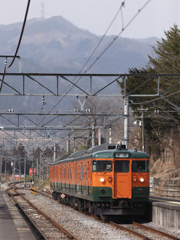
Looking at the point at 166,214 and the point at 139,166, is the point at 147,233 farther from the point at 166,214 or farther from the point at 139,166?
the point at 139,166

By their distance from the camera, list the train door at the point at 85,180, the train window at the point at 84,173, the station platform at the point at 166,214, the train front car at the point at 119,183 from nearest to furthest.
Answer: the station platform at the point at 166,214
the train front car at the point at 119,183
the train door at the point at 85,180
the train window at the point at 84,173

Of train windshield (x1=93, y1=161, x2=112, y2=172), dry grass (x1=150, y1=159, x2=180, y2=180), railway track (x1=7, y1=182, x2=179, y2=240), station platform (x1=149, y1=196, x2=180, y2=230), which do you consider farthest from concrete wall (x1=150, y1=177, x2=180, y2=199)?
railway track (x1=7, y1=182, x2=179, y2=240)

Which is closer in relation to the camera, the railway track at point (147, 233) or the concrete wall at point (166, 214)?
the railway track at point (147, 233)

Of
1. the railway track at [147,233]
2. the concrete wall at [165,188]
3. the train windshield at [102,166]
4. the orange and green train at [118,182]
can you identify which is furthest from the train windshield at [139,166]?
the concrete wall at [165,188]

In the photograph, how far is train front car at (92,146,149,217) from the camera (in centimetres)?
1662

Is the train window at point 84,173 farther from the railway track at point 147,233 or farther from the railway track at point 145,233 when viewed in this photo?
the railway track at point 147,233

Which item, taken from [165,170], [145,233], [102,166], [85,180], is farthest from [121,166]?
[165,170]

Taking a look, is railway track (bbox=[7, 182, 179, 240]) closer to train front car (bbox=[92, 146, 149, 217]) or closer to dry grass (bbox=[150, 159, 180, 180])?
train front car (bbox=[92, 146, 149, 217])

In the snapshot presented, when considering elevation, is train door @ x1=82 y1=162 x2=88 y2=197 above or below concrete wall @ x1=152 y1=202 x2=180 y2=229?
above

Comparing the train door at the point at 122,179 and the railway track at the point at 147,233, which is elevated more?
the train door at the point at 122,179

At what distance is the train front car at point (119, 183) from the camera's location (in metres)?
16.6

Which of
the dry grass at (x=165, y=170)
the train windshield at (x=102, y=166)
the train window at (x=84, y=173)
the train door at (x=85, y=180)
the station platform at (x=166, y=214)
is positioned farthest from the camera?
the dry grass at (x=165, y=170)

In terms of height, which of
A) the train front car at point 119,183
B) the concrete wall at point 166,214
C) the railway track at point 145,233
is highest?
the train front car at point 119,183

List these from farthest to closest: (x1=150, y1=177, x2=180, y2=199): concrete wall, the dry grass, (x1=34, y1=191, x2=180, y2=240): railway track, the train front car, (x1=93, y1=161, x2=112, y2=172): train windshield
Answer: the dry grass < (x1=150, y1=177, x2=180, y2=199): concrete wall < (x1=93, y1=161, x2=112, y2=172): train windshield < the train front car < (x1=34, y1=191, x2=180, y2=240): railway track
